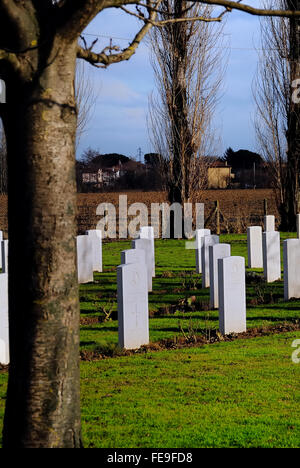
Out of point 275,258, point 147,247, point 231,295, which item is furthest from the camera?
point 147,247

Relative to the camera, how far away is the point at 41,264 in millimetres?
3578

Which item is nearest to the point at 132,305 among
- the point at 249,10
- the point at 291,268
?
the point at 291,268

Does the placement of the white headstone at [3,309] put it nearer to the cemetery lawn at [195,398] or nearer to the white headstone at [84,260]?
the cemetery lawn at [195,398]

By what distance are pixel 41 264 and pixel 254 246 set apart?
1154cm

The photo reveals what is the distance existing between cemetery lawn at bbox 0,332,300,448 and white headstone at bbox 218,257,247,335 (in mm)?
478

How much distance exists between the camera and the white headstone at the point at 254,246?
14508 millimetres

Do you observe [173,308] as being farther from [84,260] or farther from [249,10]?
[249,10]

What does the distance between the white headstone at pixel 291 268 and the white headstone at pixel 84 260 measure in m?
4.46

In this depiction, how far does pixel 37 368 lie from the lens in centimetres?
358

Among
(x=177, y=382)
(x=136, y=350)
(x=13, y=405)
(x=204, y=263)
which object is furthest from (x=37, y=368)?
(x=204, y=263)

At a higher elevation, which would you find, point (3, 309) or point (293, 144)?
point (293, 144)

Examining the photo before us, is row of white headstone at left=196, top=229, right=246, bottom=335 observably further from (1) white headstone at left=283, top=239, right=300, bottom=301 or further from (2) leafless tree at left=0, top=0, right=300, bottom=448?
(2) leafless tree at left=0, top=0, right=300, bottom=448
